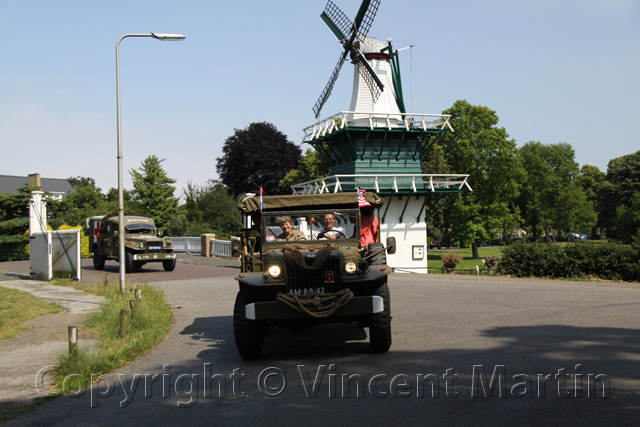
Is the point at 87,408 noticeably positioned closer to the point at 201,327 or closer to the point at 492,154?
the point at 201,327

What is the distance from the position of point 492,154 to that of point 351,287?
152 ft

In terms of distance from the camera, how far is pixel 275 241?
924 cm

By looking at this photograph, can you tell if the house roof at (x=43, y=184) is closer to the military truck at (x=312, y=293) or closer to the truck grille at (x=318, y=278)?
the military truck at (x=312, y=293)

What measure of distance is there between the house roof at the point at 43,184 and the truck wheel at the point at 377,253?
80092 mm

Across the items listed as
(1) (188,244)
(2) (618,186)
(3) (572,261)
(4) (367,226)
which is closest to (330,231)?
(4) (367,226)

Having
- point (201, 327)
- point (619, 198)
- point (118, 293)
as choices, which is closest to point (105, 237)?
point (118, 293)

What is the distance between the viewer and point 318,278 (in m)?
7.72

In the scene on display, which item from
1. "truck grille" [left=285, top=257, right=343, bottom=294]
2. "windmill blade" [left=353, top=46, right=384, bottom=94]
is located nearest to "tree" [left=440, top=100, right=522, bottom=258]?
"windmill blade" [left=353, top=46, right=384, bottom=94]

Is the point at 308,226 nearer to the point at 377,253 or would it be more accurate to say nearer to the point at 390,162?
the point at 377,253

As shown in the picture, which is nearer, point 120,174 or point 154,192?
point 120,174

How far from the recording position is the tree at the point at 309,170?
53759 mm

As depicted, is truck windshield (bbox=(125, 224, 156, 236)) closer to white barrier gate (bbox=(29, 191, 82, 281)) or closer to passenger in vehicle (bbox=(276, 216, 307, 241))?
white barrier gate (bbox=(29, 191, 82, 281))

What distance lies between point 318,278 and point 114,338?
3950 mm

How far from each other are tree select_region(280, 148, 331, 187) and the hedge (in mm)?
31846
